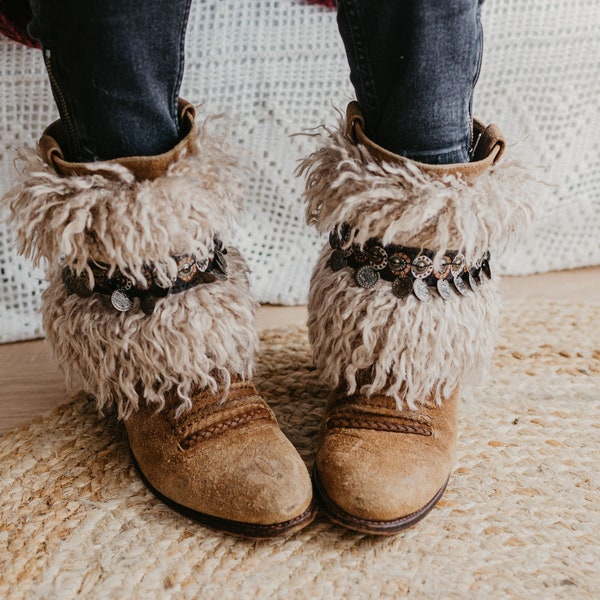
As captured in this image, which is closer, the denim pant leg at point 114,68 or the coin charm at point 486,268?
the denim pant leg at point 114,68

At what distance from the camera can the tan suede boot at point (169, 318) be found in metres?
0.55

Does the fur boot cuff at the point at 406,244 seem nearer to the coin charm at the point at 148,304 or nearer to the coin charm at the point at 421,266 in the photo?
the coin charm at the point at 421,266

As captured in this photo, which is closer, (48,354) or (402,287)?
(402,287)

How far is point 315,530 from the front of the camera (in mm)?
591

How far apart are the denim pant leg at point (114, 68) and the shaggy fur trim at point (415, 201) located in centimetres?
15

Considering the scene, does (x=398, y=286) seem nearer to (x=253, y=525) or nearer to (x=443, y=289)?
(x=443, y=289)

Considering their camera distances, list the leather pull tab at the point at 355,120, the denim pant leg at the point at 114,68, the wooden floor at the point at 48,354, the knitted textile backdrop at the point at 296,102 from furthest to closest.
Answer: the knitted textile backdrop at the point at 296,102 → the wooden floor at the point at 48,354 → the leather pull tab at the point at 355,120 → the denim pant leg at the point at 114,68

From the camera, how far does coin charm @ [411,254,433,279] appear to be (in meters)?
0.60

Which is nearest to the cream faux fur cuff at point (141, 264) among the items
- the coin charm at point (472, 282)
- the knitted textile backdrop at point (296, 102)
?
the coin charm at point (472, 282)

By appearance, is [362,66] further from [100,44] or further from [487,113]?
[487,113]

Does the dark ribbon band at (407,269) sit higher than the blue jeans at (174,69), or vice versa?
the blue jeans at (174,69)

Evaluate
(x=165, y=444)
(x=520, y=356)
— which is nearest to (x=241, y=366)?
(x=165, y=444)

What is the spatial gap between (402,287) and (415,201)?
81 millimetres

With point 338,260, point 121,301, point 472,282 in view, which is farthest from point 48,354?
point 472,282
